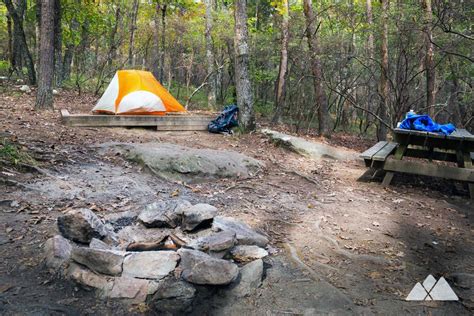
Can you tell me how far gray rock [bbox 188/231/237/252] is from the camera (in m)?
3.39

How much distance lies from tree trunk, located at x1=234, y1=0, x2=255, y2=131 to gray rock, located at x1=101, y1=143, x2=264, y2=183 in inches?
112

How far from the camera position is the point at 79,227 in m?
3.38

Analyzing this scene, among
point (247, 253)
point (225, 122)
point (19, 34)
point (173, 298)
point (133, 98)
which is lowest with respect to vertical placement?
point (173, 298)

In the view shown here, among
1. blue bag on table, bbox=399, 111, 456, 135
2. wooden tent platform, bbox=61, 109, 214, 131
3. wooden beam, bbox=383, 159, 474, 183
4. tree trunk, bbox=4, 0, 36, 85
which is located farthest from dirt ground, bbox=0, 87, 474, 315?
tree trunk, bbox=4, 0, 36, 85

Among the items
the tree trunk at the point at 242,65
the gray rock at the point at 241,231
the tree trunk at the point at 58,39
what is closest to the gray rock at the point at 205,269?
the gray rock at the point at 241,231

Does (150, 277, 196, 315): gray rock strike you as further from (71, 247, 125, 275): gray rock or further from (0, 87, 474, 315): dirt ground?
(71, 247, 125, 275): gray rock

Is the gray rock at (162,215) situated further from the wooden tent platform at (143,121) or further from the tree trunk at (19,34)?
the tree trunk at (19,34)

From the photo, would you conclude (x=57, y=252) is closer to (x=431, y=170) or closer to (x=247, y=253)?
(x=247, y=253)

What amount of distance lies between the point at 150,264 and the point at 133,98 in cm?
634

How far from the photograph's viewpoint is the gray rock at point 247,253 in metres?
3.44

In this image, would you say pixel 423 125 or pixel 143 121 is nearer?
pixel 423 125

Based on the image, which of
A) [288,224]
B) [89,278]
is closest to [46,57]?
[288,224]

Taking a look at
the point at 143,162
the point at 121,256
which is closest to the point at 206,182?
the point at 143,162

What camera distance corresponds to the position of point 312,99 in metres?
14.7
